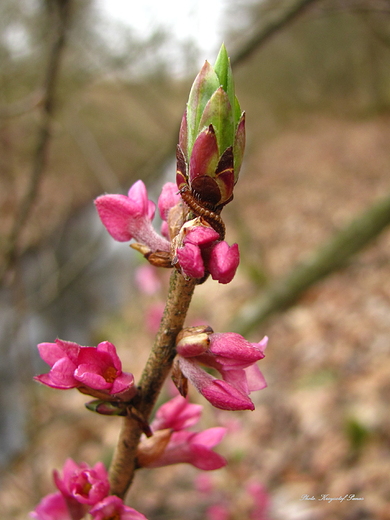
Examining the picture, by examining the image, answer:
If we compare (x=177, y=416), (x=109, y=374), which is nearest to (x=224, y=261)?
(x=109, y=374)

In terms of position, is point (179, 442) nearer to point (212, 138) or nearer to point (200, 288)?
point (212, 138)

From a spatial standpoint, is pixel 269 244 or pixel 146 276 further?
pixel 269 244

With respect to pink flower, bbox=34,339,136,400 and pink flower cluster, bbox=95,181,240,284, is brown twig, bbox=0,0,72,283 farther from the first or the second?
pink flower, bbox=34,339,136,400

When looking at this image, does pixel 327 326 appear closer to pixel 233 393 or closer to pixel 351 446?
pixel 351 446

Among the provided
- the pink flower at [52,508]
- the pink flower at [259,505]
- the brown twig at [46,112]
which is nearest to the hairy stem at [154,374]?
the pink flower at [52,508]

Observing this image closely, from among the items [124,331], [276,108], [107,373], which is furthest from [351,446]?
[276,108]

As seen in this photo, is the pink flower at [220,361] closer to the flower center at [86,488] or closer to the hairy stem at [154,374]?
the hairy stem at [154,374]
